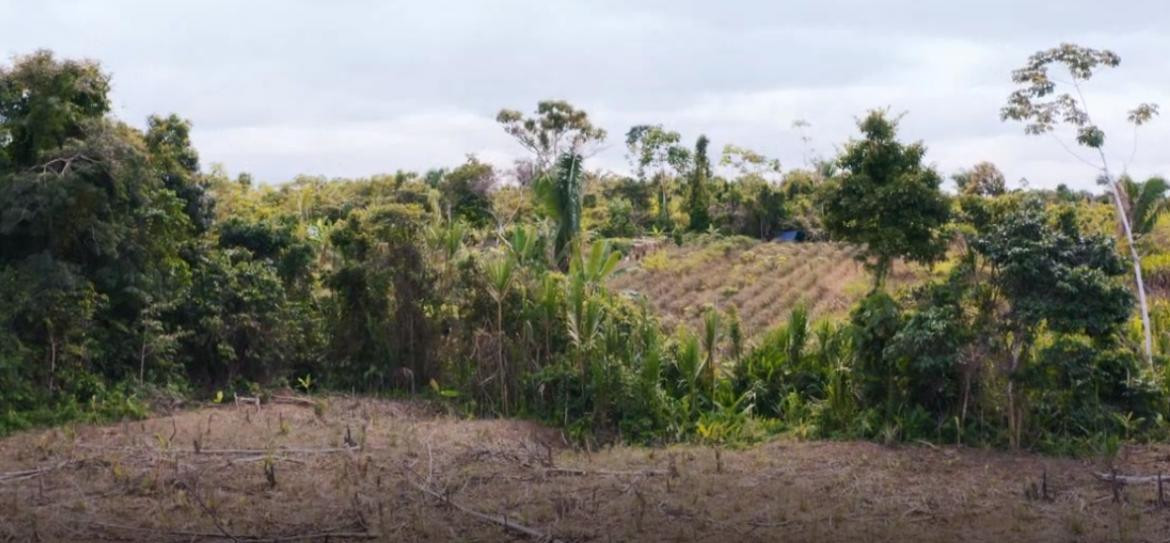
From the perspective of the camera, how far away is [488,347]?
1340 centimetres

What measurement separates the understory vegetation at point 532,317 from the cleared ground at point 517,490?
0.63m

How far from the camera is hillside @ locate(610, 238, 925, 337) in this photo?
1998cm

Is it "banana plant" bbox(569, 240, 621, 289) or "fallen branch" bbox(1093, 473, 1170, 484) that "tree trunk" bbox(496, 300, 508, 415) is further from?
"fallen branch" bbox(1093, 473, 1170, 484)

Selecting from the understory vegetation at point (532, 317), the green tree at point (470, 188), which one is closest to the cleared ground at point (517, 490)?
the understory vegetation at point (532, 317)

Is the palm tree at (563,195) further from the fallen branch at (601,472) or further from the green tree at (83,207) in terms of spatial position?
the fallen branch at (601,472)

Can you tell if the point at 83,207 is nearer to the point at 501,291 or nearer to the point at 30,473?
the point at 30,473

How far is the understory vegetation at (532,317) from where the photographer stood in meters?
11.0

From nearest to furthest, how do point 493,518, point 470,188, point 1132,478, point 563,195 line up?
point 493,518 → point 1132,478 → point 563,195 → point 470,188

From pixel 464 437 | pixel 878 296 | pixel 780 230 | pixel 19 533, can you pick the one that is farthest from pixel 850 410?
pixel 780 230

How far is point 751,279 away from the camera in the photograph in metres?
23.4

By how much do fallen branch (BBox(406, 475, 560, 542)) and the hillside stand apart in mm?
8584

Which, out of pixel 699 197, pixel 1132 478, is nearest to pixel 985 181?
pixel 699 197

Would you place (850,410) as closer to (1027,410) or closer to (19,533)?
(1027,410)

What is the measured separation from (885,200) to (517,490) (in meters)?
4.70
